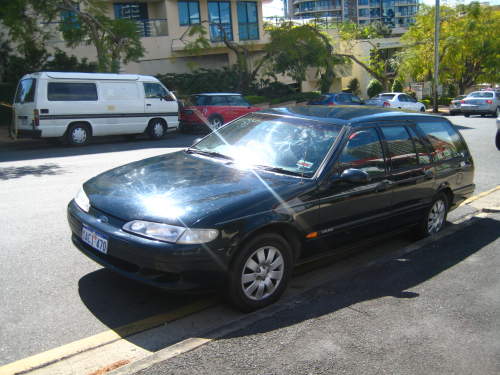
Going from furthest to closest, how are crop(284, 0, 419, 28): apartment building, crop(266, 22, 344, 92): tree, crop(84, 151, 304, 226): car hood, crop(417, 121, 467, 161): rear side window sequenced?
crop(284, 0, 419, 28): apartment building → crop(266, 22, 344, 92): tree → crop(417, 121, 467, 161): rear side window → crop(84, 151, 304, 226): car hood

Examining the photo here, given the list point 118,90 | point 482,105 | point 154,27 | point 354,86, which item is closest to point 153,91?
point 118,90

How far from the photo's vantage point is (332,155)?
185 inches

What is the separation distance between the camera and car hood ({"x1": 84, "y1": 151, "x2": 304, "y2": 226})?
151 inches

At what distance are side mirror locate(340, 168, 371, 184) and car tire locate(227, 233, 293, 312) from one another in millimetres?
876

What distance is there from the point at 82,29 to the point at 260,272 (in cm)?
1989

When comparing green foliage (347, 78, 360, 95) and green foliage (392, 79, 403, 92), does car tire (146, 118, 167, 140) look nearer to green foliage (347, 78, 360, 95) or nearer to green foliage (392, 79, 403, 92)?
green foliage (392, 79, 403, 92)

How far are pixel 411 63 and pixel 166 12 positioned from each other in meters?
19.1

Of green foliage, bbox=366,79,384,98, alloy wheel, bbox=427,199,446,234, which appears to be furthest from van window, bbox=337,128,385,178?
green foliage, bbox=366,79,384,98

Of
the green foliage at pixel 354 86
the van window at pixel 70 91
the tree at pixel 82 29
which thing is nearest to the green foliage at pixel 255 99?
the tree at pixel 82 29

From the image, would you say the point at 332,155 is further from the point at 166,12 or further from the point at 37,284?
the point at 166,12

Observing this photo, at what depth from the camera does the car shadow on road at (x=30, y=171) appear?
377 inches

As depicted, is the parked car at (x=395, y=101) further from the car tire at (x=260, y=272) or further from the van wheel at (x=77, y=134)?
the car tire at (x=260, y=272)

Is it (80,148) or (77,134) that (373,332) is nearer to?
(80,148)

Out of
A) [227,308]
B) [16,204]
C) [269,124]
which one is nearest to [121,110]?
[16,204]
